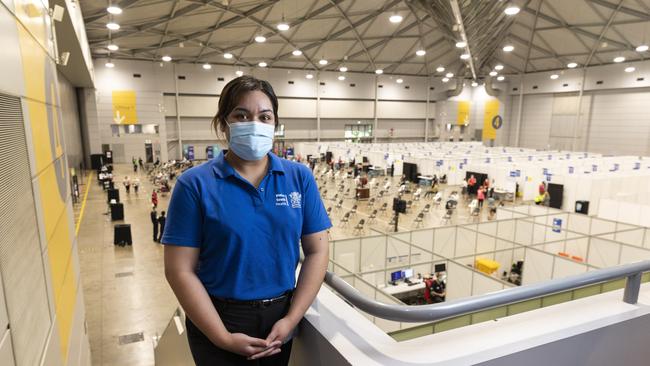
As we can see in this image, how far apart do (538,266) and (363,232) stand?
6755mm

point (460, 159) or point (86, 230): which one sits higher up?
point (460, 159)

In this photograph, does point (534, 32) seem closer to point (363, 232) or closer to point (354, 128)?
point (354, 128)

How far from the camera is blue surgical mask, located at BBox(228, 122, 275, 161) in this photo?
168 centimetres

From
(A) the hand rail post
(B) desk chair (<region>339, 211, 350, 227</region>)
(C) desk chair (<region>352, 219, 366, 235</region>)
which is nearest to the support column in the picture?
(B) desk chair (<region>339, 211, 350, 227</region>)

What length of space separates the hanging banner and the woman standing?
49.6m

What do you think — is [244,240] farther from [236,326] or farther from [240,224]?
[236,326]

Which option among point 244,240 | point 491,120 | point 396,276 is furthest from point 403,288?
point 491,120

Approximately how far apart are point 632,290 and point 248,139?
2.34 m

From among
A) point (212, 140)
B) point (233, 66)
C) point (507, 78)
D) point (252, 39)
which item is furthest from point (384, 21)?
point (507, 78)

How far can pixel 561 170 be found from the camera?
21203 mm

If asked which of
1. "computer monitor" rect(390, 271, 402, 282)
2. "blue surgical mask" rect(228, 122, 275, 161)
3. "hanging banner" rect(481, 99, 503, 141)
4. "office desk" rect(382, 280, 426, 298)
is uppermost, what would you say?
"hanging banner" rect(481, 99, 503, 141)

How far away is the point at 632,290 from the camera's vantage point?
2258mm

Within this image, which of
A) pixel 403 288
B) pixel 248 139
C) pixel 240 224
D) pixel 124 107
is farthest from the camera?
pixel 124 107

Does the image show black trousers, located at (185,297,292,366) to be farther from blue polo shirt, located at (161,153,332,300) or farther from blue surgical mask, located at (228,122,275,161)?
blue surgical mask, located at (228,122,275,161)
